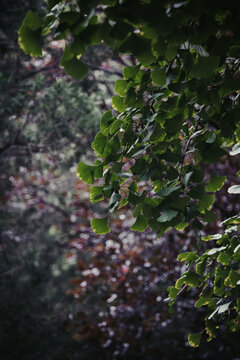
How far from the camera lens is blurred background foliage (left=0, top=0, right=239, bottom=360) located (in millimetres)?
3939

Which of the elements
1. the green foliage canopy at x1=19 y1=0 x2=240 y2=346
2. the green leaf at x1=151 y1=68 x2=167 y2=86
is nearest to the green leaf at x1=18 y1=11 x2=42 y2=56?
the green foliage canopy at x1=19 y1=0 x2=240 y2=346

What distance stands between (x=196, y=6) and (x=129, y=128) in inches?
17.8

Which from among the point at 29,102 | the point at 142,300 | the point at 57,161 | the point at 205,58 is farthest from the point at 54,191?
the point at 205,58

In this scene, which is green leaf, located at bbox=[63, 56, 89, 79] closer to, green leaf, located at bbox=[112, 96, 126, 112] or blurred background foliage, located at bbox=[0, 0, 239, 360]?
green leaf, located at bbox=[112, 96, 126, 112]

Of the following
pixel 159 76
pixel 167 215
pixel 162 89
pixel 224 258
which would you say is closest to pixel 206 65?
pixel 159 76

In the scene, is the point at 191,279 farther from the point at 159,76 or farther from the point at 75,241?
the point at 75,241

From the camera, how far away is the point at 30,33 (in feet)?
2.65

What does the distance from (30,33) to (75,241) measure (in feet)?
13.0

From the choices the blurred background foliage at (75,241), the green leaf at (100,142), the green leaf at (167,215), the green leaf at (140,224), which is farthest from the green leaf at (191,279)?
the blurred background foliage at (75,241)

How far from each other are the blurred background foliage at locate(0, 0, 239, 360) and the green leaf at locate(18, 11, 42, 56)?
2743 millimetres

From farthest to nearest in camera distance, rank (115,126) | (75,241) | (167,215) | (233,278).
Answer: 1. (75,241)
2. (233,278)
3. (115,126)
4. (167,215)

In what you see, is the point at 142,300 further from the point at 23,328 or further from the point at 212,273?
the point at 23,328

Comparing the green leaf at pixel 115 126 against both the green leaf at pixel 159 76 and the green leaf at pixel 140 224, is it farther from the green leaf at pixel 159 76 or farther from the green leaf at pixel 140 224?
the green leaf at pixel 140 224

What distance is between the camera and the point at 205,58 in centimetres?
82
